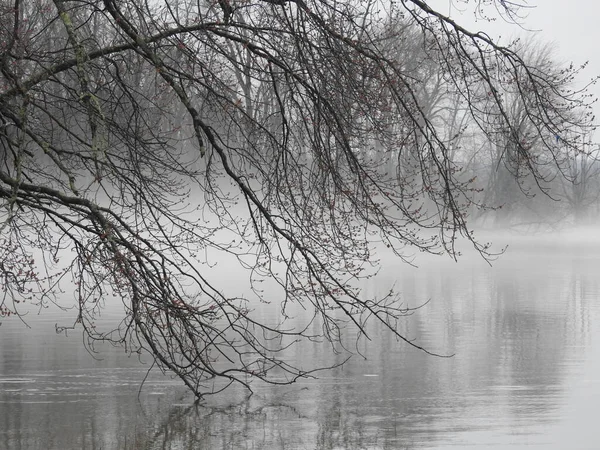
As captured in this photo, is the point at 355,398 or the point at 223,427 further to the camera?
the point at 355,398

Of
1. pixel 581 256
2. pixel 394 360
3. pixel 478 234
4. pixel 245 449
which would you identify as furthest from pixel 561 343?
pixel 478 234

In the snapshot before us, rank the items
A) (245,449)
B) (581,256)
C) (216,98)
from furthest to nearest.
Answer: (581,256) → (216,98) → (245,449)

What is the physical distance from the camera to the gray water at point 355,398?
10414 millimetres

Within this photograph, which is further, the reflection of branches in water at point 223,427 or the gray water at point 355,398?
the gray water at point 355,398

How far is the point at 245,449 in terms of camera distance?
394 inches

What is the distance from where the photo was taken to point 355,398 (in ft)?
41.3

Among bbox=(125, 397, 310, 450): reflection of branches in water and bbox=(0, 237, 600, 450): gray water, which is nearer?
bbox=(125, 397, 310, 450): reflection of branches in water

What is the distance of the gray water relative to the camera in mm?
10414

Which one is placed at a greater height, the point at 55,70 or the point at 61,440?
the point at 55,70

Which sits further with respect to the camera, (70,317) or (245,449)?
(70,317)

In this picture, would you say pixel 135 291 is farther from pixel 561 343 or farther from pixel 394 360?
pixel 561 343

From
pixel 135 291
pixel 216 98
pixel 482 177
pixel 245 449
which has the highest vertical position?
pixel 482 177

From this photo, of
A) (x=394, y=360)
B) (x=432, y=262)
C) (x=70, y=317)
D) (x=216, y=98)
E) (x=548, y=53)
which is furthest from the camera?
(x=548, y=53)

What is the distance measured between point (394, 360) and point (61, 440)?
6526 millimetres
